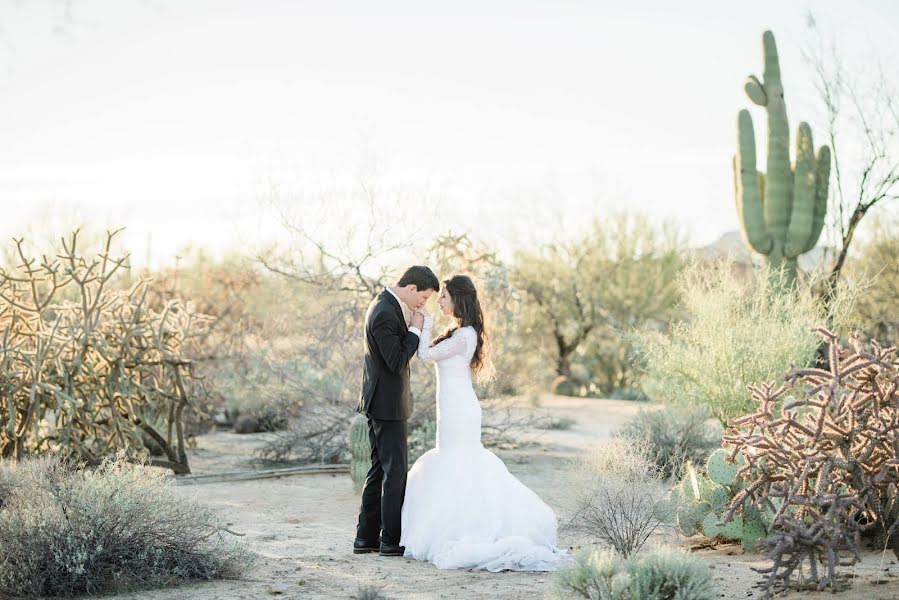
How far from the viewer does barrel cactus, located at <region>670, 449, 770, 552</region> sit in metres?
7.06

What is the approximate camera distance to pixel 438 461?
7145 mm

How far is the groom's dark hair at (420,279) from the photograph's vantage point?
711 cm

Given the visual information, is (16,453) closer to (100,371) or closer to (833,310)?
(100,371)

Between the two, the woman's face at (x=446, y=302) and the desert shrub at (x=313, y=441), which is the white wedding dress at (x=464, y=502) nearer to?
the woman's face at (x=446, y=302)

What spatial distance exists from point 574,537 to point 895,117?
15945mm

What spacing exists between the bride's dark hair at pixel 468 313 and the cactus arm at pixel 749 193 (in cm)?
1058

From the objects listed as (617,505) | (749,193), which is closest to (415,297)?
(617,505)

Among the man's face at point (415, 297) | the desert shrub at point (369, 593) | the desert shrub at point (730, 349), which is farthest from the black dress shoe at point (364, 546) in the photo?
the desert shrub at point (730, 349)

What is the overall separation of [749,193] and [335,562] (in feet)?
39.3

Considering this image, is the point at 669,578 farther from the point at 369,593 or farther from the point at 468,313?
the point at 468,313

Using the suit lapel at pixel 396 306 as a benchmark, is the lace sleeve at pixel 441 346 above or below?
below

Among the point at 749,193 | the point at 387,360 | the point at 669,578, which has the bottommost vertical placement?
the point at 669,578

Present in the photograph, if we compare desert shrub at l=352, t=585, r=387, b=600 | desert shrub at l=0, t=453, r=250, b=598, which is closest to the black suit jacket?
desert shrub at l=0, t=453, r=250, b=598

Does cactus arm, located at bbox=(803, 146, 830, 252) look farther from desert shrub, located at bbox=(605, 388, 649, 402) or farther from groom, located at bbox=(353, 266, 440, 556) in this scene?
groom, located at bbox=(353, 266, 440, 556)
